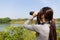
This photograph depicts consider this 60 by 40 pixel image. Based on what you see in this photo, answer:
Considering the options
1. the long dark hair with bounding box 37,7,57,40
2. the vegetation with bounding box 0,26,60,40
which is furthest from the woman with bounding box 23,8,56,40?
the vegetation with bounding box 0,26,60,40

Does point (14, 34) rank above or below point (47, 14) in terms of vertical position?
below

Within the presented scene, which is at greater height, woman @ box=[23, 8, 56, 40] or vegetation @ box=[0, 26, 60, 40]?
woman @ box=[23, 8, 56, 40]

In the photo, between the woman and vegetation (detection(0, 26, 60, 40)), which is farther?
vegetation (detection(0, 26, 60, 40))

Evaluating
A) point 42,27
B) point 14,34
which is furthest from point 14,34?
point 42,27

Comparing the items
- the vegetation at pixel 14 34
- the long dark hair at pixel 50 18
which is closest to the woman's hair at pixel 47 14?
the long dark hair at pixel 50 18

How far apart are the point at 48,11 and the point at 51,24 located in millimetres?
113

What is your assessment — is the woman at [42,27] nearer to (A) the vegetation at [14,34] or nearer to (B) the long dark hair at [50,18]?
(B) the long dark hair at [50,18]

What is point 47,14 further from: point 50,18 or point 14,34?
point 14,34

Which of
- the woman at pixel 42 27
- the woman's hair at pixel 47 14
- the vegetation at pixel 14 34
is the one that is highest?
the woman's hair at pixel 47 14

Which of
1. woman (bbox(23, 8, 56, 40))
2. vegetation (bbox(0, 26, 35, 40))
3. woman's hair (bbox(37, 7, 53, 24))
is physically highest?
woman's hair (bbox(37, 7, 53, 24))

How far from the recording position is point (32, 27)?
1917mm

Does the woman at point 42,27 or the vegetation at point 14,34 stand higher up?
the woman at point 42,27

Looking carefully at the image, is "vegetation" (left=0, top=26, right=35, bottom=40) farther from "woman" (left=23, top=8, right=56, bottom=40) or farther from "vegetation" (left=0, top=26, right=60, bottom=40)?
"woman" (left=23, top=8, right=56, bottom=40)

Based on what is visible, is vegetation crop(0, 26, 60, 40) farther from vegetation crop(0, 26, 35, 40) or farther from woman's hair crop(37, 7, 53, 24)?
woman's hair crop(37, 7, 53, 24)
